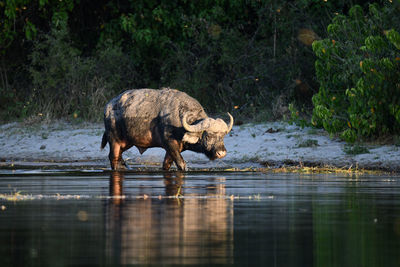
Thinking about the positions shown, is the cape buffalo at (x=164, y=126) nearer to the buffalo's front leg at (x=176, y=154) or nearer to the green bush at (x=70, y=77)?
the buffalo's front leg at (x=176, y=154)

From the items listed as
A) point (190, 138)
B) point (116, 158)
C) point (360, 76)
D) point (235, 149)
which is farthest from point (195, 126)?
point (360, 76)

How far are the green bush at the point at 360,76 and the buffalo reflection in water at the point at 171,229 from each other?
32.7 ft

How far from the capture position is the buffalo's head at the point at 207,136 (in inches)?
834

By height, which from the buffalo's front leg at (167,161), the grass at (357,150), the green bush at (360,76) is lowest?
the buffalo's front leg at (167,161)

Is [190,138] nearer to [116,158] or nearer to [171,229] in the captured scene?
[116,158]

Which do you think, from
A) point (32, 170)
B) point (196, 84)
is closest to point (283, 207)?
point (32, 170)

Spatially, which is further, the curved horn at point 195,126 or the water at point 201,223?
the curved horn at point 195,126

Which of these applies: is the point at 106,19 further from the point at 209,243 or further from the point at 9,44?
the point at 209,243

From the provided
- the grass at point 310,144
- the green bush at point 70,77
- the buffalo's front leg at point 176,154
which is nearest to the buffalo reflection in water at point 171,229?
the buffalo's front leg at point 176,154

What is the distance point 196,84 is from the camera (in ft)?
107

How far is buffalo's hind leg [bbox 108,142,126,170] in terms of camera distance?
22330mm

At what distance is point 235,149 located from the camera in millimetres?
25031

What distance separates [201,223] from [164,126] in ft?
39.3

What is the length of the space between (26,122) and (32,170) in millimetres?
11157
